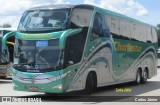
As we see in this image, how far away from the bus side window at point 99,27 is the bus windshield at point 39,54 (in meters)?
2.50

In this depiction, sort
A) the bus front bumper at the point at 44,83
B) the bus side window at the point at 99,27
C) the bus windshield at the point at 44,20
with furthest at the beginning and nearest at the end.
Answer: the bus side window at the point at 99,27
the bus windshield at the point at 44,20
the bus front bumper at the point at 44,83

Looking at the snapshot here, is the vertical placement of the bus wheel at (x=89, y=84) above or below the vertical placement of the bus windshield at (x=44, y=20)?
below

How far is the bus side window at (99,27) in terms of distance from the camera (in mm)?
16281

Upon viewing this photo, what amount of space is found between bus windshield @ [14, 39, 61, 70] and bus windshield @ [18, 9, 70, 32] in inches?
22.5

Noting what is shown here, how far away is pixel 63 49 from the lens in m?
13.9

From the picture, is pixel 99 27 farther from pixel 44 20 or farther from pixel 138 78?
pixel 138 78

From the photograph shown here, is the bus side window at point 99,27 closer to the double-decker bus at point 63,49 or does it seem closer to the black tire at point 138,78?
the double-decker bus at point 63,49

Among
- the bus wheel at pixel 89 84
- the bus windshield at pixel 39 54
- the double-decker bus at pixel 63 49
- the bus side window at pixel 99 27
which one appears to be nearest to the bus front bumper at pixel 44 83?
the double-decker bus at pixel 63 49

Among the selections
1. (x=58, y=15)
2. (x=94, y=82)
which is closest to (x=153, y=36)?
(x=94, y=82)

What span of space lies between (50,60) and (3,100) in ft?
7.78

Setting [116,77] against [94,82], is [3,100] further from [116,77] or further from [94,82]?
[116,77]

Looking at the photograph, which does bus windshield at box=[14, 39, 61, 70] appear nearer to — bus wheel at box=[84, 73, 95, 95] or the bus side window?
bus wheel at box=[84, 73, 95, 95]

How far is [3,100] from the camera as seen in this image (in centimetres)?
1447

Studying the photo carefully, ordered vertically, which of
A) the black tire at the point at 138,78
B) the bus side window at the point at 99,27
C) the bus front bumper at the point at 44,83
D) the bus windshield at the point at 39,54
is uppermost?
the bus side window at the point at 99,27
